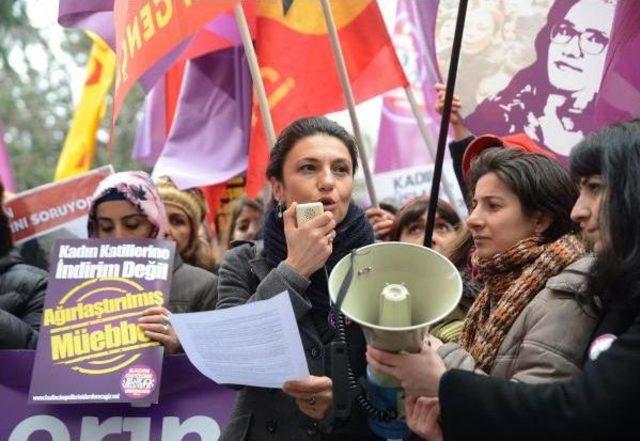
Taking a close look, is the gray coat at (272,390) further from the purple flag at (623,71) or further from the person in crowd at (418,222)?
the person in crowd at (418,222)

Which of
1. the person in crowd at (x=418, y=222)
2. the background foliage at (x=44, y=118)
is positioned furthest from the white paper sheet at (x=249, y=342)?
the background foliage at (x=44, y=118)

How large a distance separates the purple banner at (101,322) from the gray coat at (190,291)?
0.10m

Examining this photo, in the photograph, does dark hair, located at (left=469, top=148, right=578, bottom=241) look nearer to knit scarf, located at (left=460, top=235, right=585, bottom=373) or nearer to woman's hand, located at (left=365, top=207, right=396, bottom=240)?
knit scarf, located at (left=460, top=235, right=585, bottom=373)

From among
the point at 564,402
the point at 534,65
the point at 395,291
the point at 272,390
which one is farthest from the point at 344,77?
the point at 564,402

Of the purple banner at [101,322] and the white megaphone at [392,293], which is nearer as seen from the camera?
the white megaphone at [392,293]

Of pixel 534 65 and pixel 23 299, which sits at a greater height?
pixel 534 65

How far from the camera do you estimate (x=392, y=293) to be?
2.20m

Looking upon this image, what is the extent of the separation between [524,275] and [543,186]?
345 mm

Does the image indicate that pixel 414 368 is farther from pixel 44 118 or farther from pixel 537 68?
pixel 44 118

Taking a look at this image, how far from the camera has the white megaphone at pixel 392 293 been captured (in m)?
2.19

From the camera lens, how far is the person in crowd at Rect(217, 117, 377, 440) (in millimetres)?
2711

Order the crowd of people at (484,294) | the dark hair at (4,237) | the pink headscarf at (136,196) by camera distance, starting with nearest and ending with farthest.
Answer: the crowd of people at (484,294)
the pink headscarf at (136,196)
the dark hair at (4,237)

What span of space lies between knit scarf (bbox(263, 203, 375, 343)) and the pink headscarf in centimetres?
104

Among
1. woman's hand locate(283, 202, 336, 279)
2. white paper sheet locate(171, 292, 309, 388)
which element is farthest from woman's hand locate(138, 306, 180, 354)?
woman's hand locate(283, 202, 336, 279)
